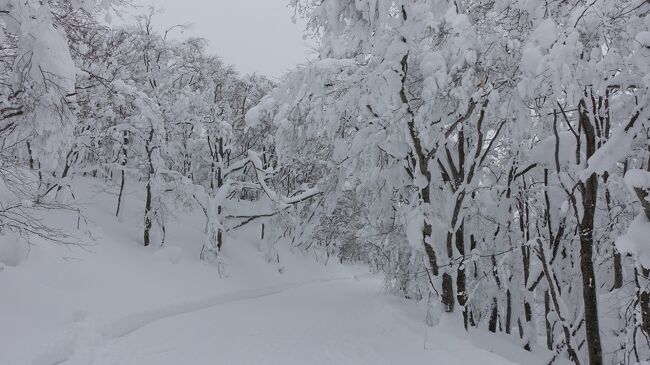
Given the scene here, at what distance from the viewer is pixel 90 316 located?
34.3 ft

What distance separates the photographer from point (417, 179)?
28.5 feet

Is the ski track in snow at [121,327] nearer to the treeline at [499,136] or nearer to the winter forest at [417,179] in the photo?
the winter forest at [417,179]

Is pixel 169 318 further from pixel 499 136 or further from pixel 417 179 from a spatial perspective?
pixel 499 136

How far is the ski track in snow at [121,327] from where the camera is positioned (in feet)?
26.9

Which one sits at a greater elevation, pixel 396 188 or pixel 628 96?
pixel 628 96

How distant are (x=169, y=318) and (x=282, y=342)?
444 cm

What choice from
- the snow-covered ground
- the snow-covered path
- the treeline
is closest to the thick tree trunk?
the treeline

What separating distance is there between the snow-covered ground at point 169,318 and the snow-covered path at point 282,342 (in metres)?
0.02

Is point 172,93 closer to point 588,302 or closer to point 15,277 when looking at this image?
point 15,277

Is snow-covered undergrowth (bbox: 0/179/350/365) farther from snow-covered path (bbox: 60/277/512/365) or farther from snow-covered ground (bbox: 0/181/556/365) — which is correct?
snow-covered path (bbox: 60/277/512/365)

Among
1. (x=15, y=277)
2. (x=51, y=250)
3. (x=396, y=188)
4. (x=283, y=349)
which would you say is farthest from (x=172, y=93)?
(x=283, y=349)

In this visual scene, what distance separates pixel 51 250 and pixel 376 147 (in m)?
9.18

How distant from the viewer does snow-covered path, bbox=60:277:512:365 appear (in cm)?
733

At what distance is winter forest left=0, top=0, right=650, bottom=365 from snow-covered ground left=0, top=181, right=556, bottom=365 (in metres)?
0.06
